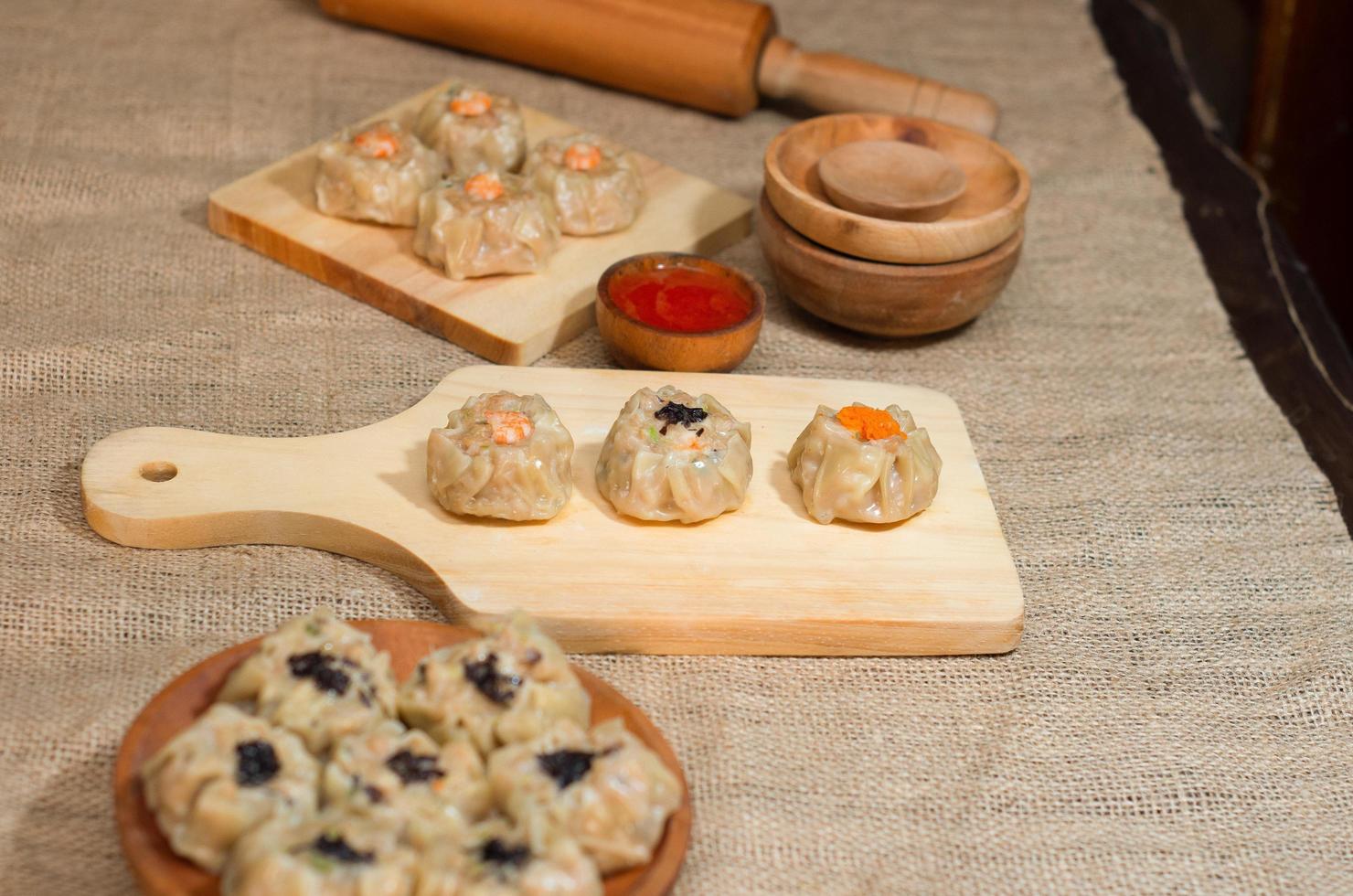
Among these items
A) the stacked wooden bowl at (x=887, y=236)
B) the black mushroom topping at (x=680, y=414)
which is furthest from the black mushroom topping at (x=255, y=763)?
the stacked wooden bowl at (x=887, y=236)

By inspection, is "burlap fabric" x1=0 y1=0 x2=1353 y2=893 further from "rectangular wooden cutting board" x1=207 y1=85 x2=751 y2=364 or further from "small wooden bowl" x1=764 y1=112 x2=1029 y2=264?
"small wooden bowl" x1=764 y1=112 x2=1029 y2=264

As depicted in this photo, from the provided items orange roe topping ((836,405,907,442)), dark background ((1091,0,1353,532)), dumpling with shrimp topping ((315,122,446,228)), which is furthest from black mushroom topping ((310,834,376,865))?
dark background ((1091,0,1353,532))

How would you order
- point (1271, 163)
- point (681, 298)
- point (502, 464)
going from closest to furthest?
point (502, 464)
point (681, 298)
point (1271, 163)

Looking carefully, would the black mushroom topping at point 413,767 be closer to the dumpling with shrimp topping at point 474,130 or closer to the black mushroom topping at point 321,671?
the black mushroom topping at point 321,671

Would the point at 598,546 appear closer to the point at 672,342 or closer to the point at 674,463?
the point at 674,463

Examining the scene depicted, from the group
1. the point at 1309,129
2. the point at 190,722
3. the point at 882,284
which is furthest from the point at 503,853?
the point at 1309,129
